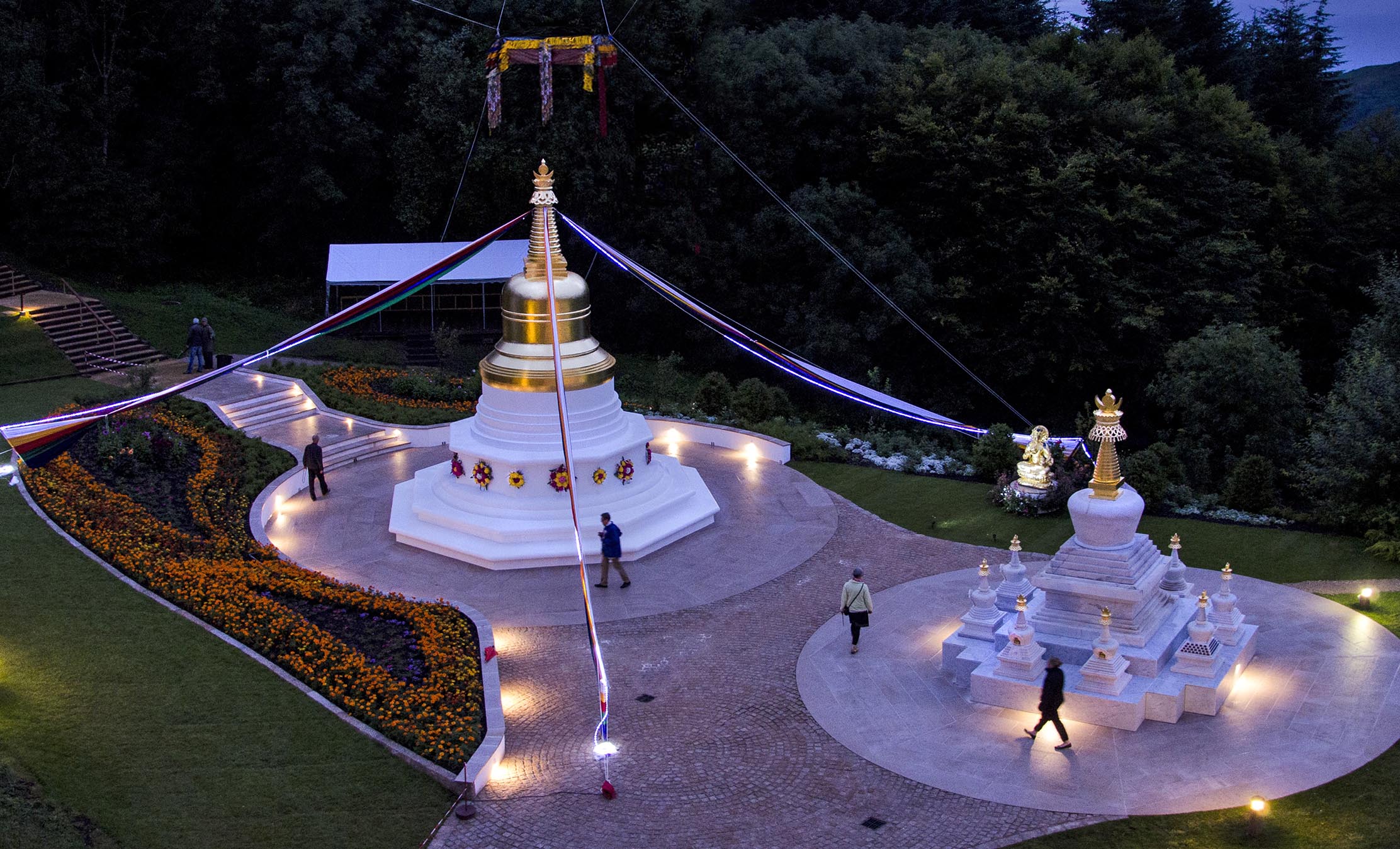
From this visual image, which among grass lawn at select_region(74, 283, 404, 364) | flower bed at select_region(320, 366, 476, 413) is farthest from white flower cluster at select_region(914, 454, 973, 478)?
grass lawn at select_region(74, 283, 404, 364)

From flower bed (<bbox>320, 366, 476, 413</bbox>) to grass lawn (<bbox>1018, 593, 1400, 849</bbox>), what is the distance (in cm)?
1892

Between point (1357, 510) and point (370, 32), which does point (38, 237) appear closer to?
point (370, 32)

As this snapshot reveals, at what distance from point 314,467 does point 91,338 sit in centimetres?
1342

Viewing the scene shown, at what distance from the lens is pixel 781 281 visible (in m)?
41.0

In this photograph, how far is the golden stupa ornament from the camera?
15.3 meters

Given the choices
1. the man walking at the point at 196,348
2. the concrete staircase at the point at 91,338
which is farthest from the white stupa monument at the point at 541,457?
the concrete staircase at the point at 91,338

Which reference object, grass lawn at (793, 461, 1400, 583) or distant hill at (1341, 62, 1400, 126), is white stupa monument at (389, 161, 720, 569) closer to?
grass lawn at (793, 461, 1400, 583)

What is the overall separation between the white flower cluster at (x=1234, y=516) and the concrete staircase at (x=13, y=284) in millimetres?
30990

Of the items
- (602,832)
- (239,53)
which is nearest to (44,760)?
(602,832)

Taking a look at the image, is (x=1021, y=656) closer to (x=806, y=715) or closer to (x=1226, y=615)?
(x=806, y=715)

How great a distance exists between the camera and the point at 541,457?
68.0ft

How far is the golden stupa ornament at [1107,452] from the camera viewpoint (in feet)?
50.1

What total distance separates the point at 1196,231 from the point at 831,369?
12402mm

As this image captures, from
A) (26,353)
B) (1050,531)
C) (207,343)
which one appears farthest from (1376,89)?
(26,353)
